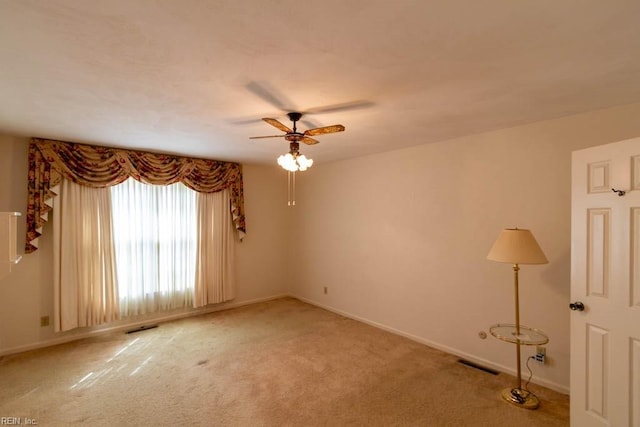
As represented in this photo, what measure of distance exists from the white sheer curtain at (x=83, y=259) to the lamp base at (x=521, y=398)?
4.59 m

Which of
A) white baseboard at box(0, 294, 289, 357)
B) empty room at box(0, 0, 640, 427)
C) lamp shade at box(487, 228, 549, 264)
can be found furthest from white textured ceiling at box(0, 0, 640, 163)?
white baseboard at box(0, 294, 289, 357)

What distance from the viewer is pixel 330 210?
5.11 metres

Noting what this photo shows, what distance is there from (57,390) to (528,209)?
4668 millimetres

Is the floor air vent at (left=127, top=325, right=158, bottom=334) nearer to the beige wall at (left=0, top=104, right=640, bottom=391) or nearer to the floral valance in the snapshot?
the beige wall at (left=0, top=104, right=640, bottom=391)

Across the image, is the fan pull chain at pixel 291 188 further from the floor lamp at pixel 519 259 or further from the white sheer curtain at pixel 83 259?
the floor lamp at pixel 519 259

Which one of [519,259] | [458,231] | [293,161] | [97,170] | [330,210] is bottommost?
Result: [519,259]

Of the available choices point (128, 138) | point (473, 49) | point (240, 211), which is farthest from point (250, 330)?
point (473, 49)

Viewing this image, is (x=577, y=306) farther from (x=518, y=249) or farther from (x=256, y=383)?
(x=256, y=383)

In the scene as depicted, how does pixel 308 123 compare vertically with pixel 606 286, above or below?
above

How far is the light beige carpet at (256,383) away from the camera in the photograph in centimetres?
239

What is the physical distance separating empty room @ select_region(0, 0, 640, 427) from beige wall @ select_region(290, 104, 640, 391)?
0.02m

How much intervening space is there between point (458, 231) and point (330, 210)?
2179 millimetres

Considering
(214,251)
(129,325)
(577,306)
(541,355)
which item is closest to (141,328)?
(129,325)

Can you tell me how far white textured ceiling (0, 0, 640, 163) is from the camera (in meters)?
1.32
